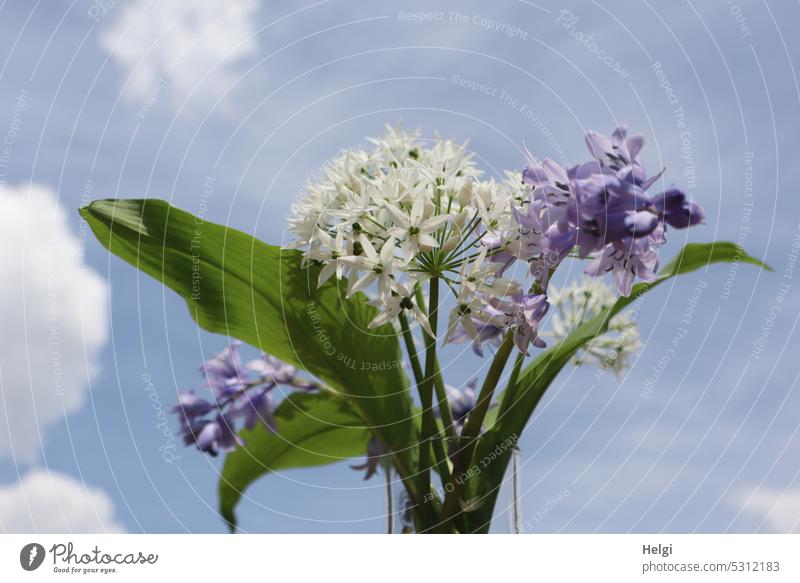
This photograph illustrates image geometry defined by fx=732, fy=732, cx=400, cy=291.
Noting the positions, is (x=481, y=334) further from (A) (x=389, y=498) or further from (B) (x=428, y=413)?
(A) (x=389, y=498)

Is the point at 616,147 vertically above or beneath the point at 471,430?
above

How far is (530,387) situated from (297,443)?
0.38 metres

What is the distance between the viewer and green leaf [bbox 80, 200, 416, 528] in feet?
2.84

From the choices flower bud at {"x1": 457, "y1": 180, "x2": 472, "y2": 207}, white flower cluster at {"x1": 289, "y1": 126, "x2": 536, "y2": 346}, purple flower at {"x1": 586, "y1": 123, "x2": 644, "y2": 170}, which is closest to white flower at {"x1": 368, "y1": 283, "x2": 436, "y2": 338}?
white flower cluster at {"x1": 289, "y1": 126, "x2": 536, "y2": 346}

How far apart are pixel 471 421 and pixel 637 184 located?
11.9 inches

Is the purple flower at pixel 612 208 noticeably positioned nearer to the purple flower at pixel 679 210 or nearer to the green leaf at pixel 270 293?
the purple flower at pixel 679 210

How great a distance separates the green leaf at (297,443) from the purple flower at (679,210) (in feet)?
1.51

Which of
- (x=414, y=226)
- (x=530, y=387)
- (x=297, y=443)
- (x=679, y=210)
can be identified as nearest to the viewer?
(x=679, y=210)

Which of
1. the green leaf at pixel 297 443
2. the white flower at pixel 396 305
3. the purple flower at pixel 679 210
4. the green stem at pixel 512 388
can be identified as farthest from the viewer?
the green leaf at pixel 297 443

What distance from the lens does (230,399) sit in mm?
870

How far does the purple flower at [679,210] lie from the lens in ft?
2.05

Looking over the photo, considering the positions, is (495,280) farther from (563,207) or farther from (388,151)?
(388,151)

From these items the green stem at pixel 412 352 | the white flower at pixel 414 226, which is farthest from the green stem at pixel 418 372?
the white flower at pixel 414 226

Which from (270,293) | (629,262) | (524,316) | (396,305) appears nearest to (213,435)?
(270,293)
